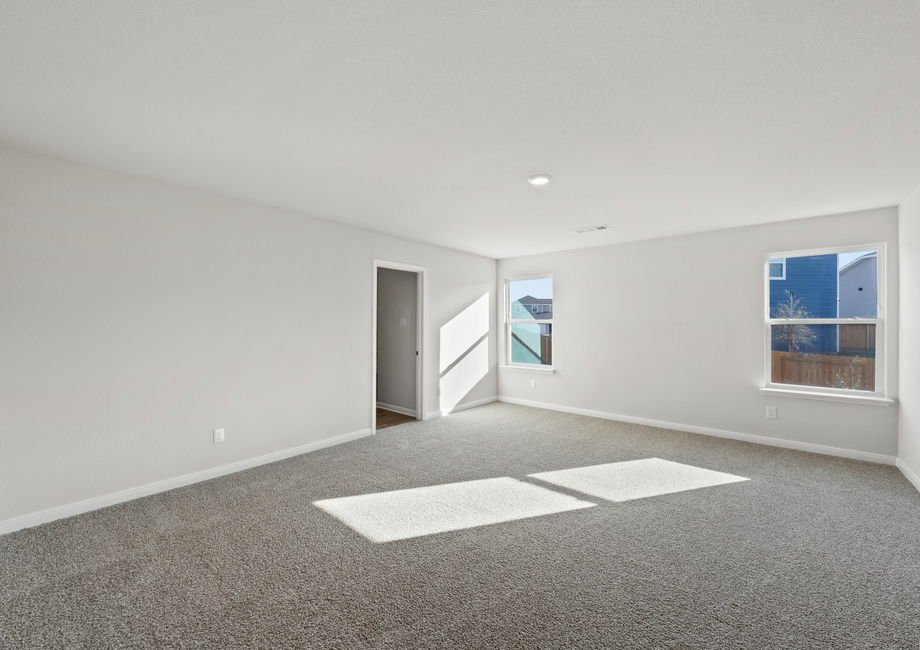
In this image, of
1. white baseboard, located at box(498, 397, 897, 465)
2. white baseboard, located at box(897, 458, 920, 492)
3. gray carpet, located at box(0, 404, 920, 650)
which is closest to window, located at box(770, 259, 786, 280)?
white baseboard, located at box(498, 397, 897, 465)

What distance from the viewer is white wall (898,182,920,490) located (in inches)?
127

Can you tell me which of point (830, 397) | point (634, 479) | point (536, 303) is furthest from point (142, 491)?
point (830, 397)

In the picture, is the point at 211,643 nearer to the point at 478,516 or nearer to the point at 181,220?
the point at 478,516

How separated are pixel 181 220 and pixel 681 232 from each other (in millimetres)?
4948

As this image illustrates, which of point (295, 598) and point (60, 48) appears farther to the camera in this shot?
point (295, 598)

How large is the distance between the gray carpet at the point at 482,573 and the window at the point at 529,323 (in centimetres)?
305

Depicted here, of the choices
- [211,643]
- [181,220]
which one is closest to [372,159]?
[181,220]

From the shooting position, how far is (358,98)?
202 cm

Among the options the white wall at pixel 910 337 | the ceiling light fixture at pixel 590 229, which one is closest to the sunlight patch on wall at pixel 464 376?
the ceiling light fixture at pixel 590 229

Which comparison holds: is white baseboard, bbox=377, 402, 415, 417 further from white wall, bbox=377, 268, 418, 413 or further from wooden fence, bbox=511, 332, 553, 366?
wooden fence, bbox=511, 332, 553, 366

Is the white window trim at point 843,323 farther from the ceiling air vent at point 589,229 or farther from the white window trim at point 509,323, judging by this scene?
the white window trim at point 509,323

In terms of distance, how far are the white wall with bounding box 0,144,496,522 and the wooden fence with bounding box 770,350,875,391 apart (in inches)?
177

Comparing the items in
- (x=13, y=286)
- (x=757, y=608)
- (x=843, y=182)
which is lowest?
(x=757, y=608)

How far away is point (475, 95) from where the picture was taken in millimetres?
1989
